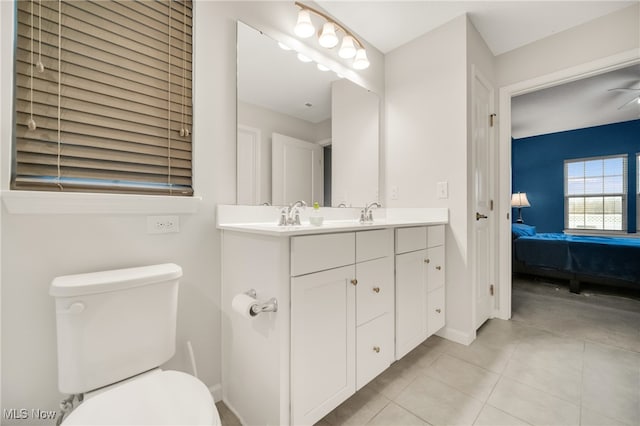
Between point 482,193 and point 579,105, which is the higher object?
point 579,105

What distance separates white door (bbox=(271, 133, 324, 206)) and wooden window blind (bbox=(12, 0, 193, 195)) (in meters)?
0.49

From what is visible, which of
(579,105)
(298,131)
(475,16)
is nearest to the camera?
(298,131)

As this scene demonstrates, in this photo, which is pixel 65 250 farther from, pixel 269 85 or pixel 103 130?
pixel 269 85

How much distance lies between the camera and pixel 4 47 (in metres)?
0.94

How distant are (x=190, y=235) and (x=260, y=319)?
0.54m

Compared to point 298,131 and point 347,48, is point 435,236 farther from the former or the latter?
point 347,48

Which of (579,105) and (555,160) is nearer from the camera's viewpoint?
(579,105)

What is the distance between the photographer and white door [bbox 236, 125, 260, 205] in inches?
59.3

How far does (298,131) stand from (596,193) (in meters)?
6.17

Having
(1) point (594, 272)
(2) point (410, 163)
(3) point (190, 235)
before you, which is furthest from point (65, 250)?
(1) point (594, 272)

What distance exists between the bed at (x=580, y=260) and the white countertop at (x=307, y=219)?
2.38 meters

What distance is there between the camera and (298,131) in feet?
5.93

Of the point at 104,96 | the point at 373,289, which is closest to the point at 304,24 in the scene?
the point at 104,96

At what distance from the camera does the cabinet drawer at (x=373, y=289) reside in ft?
4.42
